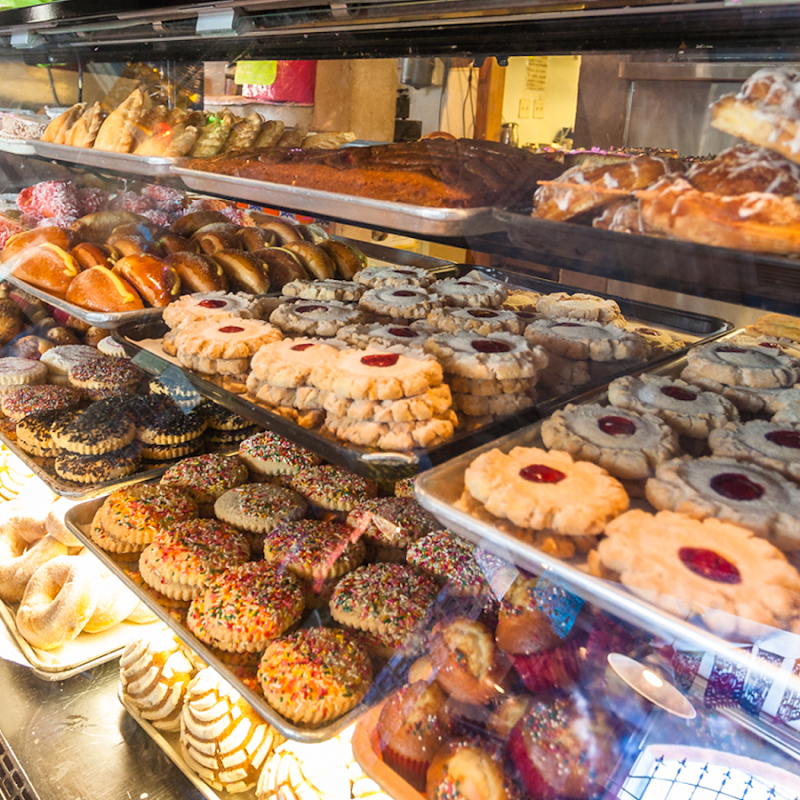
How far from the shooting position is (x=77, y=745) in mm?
1935

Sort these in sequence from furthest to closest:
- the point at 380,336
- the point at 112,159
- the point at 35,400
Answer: the point at 35,400 → the point at 112,159 → the point at 380,336

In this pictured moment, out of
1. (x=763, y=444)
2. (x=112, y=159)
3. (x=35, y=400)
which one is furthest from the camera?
(x=35, y=400)

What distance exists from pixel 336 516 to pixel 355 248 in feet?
3.99

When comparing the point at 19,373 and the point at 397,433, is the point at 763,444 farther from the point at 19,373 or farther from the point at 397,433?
the point at 19,373

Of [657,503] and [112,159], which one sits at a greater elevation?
[112,159]

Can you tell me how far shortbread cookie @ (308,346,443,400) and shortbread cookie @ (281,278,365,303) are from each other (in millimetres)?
695

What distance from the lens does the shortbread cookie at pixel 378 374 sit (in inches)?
54.7

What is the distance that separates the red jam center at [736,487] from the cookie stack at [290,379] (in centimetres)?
80

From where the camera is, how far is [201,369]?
70.0 inches

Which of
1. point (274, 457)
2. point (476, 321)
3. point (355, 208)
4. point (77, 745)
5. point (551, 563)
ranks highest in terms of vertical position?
point (355, 208)

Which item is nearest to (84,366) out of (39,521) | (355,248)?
(39,521)

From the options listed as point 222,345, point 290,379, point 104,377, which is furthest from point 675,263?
point 104,377

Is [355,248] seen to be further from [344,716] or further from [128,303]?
[344,716]

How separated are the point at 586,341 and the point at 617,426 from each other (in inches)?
20.1
